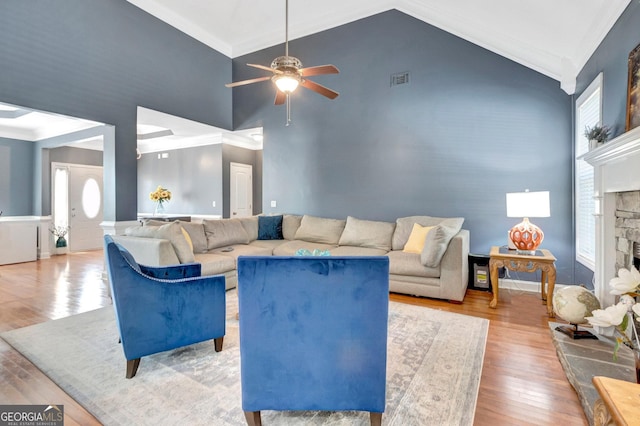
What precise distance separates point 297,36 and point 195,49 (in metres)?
1.79

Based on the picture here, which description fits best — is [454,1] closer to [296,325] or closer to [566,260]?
[566,260]

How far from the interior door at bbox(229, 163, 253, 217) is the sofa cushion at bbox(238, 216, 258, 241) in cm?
230

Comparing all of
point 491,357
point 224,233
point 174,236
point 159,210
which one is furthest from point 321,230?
point 159,210

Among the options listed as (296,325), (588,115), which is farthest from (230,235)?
(588,115)

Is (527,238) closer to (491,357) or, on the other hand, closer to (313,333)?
(491,357)

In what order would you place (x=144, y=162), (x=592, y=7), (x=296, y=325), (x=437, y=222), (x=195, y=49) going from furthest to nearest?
(x=144, y=162) → (x=195, y=49) → (x=437, y=222) → (x=592, y=7) → (x=296, y=325)

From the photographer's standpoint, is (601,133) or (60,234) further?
(60,234)

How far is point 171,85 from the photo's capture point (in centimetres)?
499

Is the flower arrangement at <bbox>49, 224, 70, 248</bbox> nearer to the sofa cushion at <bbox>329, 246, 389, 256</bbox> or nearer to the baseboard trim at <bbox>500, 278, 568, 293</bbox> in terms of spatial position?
the sofa cushion at <bbox>329, 246, 389, 256</bbox>

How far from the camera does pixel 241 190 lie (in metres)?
7.47

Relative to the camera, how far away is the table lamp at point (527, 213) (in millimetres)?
3291

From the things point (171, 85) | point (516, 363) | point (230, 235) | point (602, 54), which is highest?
point (171, 85)

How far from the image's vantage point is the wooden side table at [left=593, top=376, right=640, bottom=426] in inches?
41.4

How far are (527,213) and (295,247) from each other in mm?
2890
